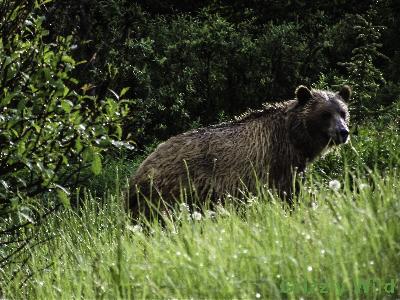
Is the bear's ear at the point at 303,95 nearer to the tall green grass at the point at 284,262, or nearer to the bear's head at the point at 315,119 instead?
the bear's head at the point at 315,119

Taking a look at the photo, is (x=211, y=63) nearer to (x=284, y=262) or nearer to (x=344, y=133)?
(x=344, y=133)

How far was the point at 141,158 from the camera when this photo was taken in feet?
39.5

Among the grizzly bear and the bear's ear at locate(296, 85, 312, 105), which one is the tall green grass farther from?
the bear's ear at locate(296, 85, 312, 105)

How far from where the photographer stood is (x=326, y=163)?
1026cm

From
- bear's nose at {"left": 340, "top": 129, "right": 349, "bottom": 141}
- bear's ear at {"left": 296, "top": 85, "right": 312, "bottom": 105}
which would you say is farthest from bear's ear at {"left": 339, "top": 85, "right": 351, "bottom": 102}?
bear's nose at {"left": 340, "top": 129, "right": 349, "bottom": 141}

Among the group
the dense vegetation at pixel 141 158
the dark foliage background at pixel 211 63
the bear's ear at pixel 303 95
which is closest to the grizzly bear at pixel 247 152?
the bear's ear at pixel 303 95

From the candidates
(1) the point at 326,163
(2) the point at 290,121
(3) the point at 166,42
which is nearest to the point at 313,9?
(3) the point at 166,42

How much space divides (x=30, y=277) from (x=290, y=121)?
3.71 m

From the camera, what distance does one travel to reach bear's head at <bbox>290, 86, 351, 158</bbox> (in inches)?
351

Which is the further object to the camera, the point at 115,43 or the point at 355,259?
the point at 115,43

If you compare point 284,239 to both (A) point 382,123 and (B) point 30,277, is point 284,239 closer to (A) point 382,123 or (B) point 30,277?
(B) point 30,277

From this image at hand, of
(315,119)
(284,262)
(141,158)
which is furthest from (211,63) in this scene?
(284,262)

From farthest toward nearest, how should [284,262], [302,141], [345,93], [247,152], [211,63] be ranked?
[211,63]
[345,93]
[302,141]
[247,152]
[284,262]

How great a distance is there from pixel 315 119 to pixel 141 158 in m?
3.79
